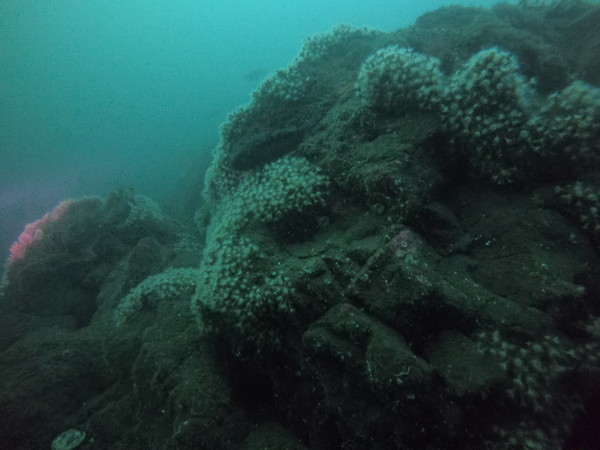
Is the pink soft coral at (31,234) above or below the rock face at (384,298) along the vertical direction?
above

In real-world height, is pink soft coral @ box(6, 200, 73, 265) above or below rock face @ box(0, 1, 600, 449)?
Answer: above

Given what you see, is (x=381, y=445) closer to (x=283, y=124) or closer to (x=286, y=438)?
(x=286, y=438)

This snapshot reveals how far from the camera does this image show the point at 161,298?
246 inches

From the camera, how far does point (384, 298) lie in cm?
371

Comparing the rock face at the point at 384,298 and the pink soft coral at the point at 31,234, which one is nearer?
the rock face at the point at 384,298

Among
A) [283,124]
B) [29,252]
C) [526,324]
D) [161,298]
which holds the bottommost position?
[526,324]

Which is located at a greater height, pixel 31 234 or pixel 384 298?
pixel 31 234

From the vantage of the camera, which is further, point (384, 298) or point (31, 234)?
point (31, 234)

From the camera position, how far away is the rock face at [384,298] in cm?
314

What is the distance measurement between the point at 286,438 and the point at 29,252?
31.2 ft

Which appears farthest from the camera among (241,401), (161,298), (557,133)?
(161,298)

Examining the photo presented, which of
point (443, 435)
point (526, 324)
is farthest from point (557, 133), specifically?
point (443, 435)

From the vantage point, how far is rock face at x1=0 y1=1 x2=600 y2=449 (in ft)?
10.3

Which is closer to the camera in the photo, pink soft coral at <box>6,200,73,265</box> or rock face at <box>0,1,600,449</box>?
rock face at <box>0,1,600,449</box>
